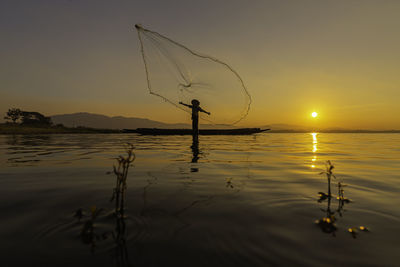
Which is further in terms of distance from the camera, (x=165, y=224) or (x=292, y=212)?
(x=292, y=212)

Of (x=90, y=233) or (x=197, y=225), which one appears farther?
(x=197, y=225)

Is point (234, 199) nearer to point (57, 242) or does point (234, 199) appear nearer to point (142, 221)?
point (142, 221)

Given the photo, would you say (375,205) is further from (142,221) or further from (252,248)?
(142,221)

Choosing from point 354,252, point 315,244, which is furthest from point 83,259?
point 354,252

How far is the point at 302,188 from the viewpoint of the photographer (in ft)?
20.4

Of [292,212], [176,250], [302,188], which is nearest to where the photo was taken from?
[176,250]

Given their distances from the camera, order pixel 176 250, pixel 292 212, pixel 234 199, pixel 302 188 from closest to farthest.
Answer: pixel 176 250 < pixel 292 212 < pixel 234 199 < pixel 302 188

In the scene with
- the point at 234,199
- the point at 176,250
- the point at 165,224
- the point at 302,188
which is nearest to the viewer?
the point at 176,250

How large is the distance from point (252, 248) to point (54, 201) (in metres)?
4.50

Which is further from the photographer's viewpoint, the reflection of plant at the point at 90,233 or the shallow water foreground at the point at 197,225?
the reflection of plant at the point at 90,233

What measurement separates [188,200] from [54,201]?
307cm

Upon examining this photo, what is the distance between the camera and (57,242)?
3029 millimetres

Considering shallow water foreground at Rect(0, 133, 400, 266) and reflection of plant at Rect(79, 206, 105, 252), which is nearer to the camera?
shallow water foreground at Rect(0, 133, 400, 266)

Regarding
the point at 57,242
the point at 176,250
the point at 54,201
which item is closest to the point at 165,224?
the point at 176,250
